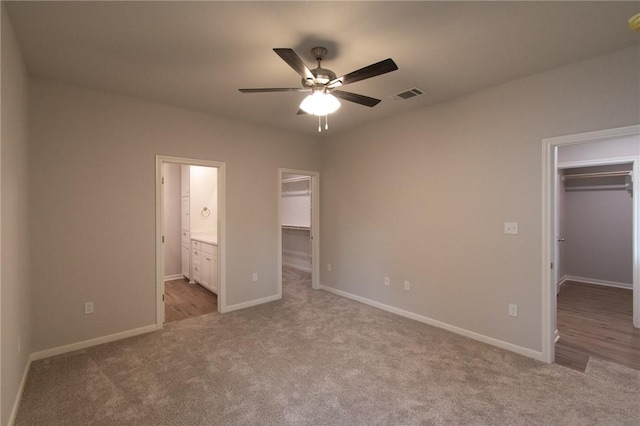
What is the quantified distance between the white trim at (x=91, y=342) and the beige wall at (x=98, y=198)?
0.04 m

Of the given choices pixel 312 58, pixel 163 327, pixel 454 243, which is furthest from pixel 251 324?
pixel 312 58

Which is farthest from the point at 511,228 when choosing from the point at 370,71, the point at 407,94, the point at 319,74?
the point at 319,74

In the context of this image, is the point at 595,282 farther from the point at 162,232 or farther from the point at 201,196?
the point at 201,196

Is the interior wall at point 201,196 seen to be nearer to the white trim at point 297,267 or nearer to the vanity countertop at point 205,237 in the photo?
the vanity countertop at point 205,237

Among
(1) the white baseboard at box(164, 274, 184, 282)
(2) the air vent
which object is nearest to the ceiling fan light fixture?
(2) the air vent

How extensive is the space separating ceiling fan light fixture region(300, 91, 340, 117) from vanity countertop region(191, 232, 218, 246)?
10.7 ft

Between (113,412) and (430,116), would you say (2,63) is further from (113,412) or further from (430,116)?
(430,116)

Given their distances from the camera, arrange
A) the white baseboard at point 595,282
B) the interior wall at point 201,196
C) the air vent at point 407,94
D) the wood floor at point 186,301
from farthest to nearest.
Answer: the interior wall at point 201,196 → the white baseboard at point 595,282 → the wood floor at point 186,301 → the air vent at point 407,94

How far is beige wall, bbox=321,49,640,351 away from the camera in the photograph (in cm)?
264

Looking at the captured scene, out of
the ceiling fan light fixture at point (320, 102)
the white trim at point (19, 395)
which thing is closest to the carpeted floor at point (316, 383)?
the white trim at point (19, 395)

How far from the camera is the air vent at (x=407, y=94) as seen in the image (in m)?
3.19

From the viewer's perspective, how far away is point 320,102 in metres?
2.31

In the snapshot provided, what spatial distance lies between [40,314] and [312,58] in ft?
11.5

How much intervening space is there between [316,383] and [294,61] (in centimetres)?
244
